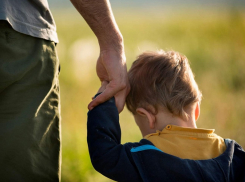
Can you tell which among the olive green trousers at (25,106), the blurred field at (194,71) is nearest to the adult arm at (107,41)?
the olive green trousers at (25,106)

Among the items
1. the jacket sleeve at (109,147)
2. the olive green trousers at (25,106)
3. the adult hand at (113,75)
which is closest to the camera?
the olive green trousers at (25,106)

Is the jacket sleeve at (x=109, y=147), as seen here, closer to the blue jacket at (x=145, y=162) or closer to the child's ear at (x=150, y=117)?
the blue jacket at (x=145, y=162)

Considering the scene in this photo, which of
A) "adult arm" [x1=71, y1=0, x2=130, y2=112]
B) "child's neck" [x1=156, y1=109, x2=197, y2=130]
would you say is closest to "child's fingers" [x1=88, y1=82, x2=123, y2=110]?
"adult arm" [x1=71, y1=0, x2=130, y2=112]

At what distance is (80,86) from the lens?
5.94 metres

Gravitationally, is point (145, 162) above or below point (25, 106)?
below

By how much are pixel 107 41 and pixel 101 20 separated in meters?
0.11

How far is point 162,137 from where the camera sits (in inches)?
75.6

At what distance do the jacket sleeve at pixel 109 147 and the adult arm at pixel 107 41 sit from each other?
0.08 metres

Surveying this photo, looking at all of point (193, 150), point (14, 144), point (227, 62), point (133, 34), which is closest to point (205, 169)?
point (193, 150)

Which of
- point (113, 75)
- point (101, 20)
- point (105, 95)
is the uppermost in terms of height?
point (101, 20)

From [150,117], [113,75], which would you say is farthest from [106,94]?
[150,117]

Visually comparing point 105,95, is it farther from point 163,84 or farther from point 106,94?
point 163,84

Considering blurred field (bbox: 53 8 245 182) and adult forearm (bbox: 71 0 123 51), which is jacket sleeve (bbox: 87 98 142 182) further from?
blurred field (bbox: 53 8 245 182)

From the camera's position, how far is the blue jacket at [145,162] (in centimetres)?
179
